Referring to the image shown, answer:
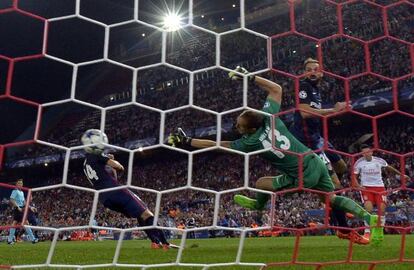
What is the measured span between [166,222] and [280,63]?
5988 millimetres

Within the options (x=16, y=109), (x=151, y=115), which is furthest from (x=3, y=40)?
(x=151, y=115)

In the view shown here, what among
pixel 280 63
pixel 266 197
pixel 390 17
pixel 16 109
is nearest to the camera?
pixel 266 197

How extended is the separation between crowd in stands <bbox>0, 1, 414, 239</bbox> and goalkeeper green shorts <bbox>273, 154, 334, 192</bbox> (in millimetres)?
1454

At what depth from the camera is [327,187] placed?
4.74 m

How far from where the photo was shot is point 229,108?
1404cm

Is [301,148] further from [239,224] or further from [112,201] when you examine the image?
[239,224]

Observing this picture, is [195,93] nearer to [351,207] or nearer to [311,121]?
[311,121]

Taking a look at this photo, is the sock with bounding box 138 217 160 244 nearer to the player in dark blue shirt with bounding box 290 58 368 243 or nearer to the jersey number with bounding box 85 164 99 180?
the jersey number with bounding box 85 164 99 180

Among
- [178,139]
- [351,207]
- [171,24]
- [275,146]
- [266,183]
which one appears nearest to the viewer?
[171,24]

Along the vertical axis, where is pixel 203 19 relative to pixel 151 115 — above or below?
above

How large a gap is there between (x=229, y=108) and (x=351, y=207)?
9.47 m

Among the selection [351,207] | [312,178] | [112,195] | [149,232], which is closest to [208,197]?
[149,232]

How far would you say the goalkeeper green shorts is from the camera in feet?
14.6

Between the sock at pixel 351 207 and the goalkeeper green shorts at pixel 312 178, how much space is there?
125 mm
